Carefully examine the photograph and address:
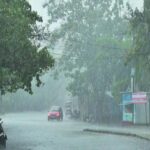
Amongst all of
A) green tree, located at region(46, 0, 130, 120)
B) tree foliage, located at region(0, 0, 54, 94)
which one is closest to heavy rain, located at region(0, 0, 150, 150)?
green tree, located at region(46, 0, 130, 120)

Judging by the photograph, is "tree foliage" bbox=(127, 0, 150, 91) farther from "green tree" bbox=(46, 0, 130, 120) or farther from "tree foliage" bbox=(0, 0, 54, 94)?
"tree foliage" bbox=(0, 0, 54, 94)

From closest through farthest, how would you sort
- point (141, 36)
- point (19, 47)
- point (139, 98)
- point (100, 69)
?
point (19, 47)
point (141, 36)
point (139, 98)
point (100, 69)

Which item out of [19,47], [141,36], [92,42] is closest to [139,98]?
[141,36]

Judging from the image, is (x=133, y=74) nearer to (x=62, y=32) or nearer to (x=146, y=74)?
(x=146, y=74)

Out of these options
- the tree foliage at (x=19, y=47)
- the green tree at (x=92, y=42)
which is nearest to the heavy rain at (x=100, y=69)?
the green tree at (x=92, y=42)

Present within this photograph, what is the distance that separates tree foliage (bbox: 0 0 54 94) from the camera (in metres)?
23.2

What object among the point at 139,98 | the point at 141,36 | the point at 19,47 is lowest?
the point at 139,98

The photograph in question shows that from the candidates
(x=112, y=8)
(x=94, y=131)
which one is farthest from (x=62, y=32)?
(x=94, y=131)

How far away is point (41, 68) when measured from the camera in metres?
25.8

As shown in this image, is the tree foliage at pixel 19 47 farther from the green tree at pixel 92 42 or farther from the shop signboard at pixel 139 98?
the green tree at pixel 92 42

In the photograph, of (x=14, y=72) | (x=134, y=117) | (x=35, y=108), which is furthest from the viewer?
(x=35, y=108)

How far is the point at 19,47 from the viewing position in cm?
2372

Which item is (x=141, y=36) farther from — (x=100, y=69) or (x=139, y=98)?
(x=100, y=69)

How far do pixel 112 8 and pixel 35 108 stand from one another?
2962 inches
